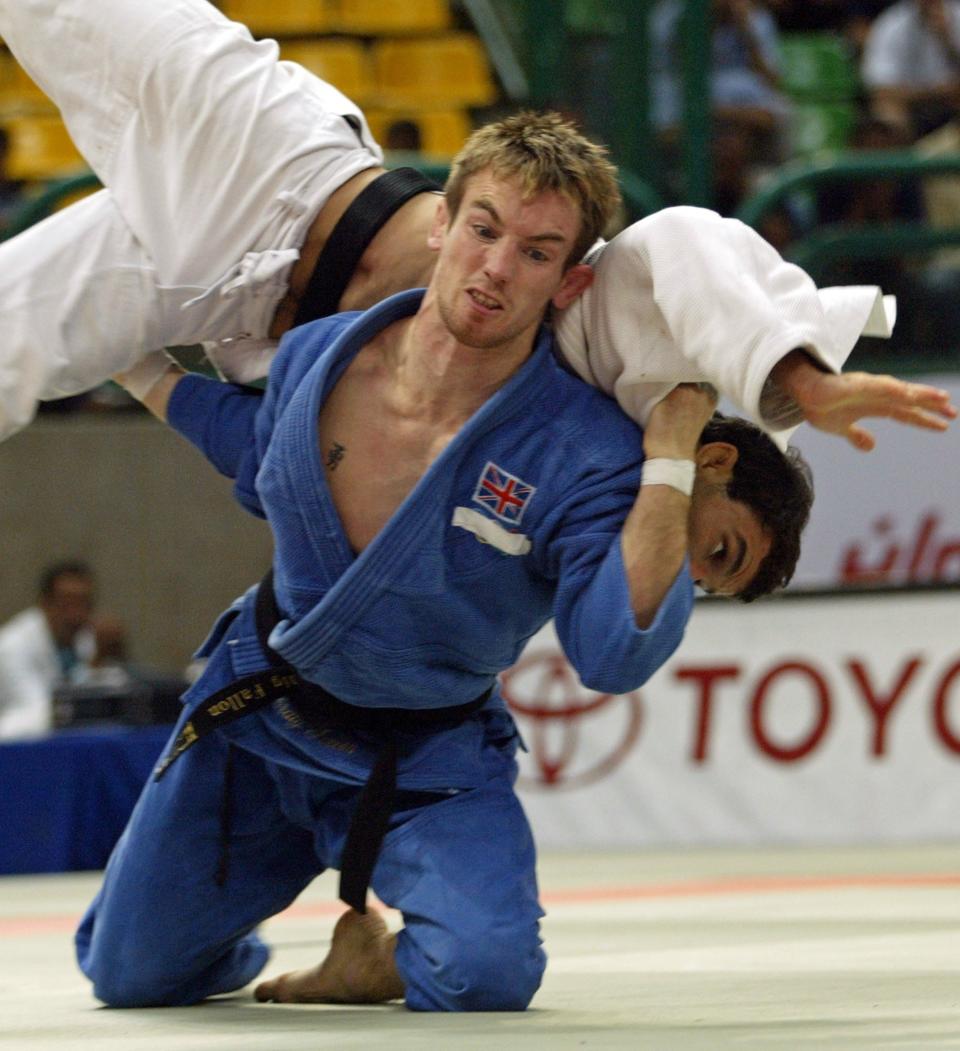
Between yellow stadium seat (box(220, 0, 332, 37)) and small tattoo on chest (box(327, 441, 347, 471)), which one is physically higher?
small tattoo on chest (box(327, 441, 347, 471))

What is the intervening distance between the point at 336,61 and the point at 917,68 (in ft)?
9.30

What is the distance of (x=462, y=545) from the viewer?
3.08 meters

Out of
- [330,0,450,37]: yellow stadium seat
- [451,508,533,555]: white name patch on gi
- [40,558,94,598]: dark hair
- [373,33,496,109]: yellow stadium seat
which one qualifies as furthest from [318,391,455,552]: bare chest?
[330,0,450,37]: yellow stadium seat

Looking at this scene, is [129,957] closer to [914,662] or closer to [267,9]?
[914,662]

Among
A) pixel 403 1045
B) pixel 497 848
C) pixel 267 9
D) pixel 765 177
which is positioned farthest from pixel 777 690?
pixel 267 9

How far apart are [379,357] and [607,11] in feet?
17.2

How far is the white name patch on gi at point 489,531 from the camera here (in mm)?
3055

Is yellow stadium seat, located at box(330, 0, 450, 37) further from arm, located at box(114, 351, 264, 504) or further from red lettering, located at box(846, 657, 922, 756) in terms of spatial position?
arm, located at box(114, 351, 264, 504)

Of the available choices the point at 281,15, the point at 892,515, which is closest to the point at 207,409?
the point at 892,515

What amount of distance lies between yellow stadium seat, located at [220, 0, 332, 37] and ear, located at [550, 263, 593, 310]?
275 inches

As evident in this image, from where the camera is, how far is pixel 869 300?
9.91ft

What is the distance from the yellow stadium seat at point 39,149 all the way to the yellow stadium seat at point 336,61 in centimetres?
118

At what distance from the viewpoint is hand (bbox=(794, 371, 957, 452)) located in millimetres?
2648

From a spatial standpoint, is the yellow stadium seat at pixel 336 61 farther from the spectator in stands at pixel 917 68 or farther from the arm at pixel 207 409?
the arm at pixel 207 409
